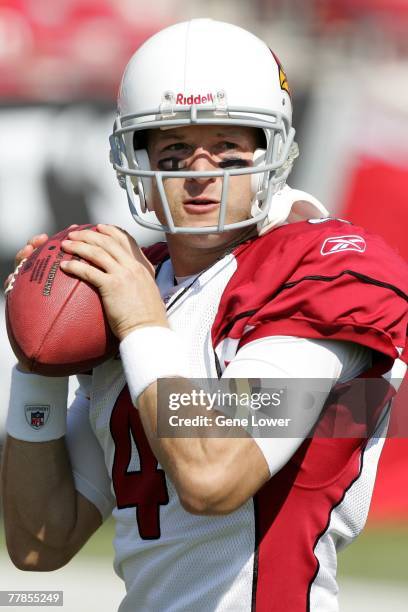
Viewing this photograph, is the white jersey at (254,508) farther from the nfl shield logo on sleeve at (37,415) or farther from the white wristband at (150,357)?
the nfl shield logo on sleeve at (37,415)

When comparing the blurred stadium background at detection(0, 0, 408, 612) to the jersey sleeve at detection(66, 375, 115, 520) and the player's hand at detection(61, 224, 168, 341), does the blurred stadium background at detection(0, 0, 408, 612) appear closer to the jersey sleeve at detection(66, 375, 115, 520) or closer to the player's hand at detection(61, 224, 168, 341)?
the jersey sleeve at detection(66, 375, 115, 520)

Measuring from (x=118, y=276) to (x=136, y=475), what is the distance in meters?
0.36

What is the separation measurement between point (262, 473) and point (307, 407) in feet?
0.43

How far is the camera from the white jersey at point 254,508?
62.6 inches

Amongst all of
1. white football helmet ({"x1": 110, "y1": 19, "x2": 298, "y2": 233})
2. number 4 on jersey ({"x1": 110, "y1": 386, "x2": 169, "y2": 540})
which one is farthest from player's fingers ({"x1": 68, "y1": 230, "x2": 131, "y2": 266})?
number 4 on jersey ({"x1": 110, "y1": 386, "x2": 169, "y2": 540})

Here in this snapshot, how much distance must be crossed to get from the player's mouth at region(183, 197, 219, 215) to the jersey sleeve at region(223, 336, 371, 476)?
31 cm

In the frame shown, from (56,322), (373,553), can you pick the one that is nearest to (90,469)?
(56,322)

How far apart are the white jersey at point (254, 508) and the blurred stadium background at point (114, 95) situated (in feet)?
7.82

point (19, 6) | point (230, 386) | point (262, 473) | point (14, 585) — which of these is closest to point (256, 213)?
point (230, 386)

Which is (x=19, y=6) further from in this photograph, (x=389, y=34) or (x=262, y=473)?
(x=262, y=473)

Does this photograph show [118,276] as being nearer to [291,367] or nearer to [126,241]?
[126,241]

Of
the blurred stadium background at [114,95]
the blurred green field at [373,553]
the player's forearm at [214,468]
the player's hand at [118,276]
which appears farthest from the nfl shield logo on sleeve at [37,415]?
the blurred stadium background at [114,95]

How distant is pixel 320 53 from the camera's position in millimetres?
4289

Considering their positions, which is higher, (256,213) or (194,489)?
(256,213)
